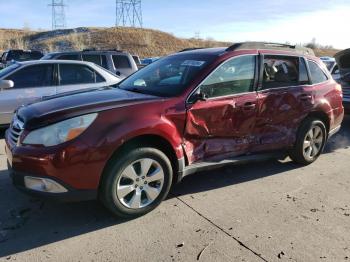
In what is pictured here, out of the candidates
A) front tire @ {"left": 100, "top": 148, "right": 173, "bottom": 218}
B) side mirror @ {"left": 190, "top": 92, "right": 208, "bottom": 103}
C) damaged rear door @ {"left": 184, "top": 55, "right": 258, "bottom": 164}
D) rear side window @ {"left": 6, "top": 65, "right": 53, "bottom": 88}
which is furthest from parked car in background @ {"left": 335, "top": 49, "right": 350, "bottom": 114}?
rear side window @ {"left": 6, "top": 65, "right": 53, "bottom": 88}

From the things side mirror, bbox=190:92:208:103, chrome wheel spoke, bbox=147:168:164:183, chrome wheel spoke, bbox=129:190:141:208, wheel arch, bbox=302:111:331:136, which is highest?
side mirror, bbox=190:92:208:103

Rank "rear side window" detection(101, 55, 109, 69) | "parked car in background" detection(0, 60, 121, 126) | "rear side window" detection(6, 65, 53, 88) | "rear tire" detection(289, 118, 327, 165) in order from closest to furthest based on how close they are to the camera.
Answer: "rear tire" detection(289, 118, 327, 165), "parked car in background" detection(0, 60, 121, 126), "rear side window" detection(6, 65, 53, 88), "rear side window" detection(101, 55, 109, 69)

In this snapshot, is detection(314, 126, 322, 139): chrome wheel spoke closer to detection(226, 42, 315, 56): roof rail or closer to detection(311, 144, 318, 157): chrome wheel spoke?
detection(311, 144, 318, 157): chrome wheel spoke

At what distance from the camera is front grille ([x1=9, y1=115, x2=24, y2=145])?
411cm

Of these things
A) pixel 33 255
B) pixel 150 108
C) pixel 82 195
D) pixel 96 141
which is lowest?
pixel 33 255

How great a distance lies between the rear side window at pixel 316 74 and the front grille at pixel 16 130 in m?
4.15

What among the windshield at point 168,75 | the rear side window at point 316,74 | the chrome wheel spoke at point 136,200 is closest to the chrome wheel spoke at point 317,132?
the rear side window at point 316,74

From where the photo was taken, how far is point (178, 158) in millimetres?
4453

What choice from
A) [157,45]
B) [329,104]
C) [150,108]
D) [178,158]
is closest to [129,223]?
[178,158]

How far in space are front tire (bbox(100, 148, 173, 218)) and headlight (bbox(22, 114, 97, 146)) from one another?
0.47 metres

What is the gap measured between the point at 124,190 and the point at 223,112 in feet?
5.06

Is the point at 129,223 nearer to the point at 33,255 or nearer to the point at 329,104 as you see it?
the point at 33,255

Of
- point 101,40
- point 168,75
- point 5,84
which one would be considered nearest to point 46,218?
point 168,75

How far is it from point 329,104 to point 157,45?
57453mm
